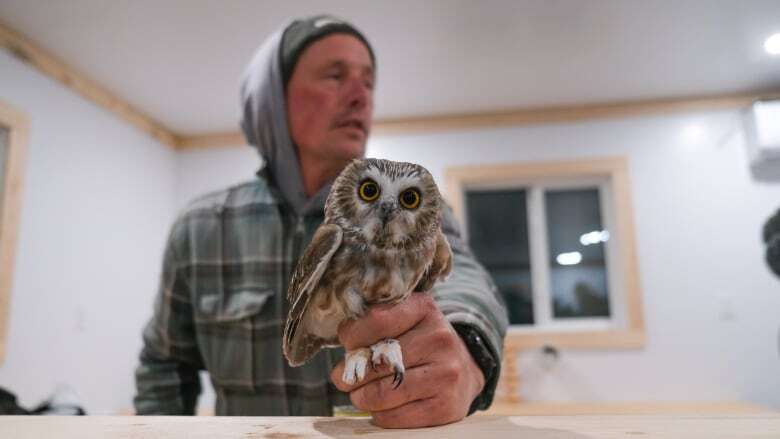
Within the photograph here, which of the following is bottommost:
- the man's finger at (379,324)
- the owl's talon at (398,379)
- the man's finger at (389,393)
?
the man's finger at (389,393)

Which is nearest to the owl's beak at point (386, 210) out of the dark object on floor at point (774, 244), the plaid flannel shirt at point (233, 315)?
the plaid flannel shirt at point (233, 315)

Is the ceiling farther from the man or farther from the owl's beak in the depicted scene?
the owl's beak

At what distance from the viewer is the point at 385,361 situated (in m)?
0.54

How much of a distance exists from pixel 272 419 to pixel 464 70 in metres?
2.48

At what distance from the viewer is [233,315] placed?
1103 mm

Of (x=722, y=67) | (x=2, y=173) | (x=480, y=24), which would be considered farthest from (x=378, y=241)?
(x=722, y=67)

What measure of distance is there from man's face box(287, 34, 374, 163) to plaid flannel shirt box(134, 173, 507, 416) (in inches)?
8.5

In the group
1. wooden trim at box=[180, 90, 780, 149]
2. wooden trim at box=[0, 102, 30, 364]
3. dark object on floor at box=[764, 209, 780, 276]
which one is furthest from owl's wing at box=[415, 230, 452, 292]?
wooden trim at box=[180, 90, 780, 149]

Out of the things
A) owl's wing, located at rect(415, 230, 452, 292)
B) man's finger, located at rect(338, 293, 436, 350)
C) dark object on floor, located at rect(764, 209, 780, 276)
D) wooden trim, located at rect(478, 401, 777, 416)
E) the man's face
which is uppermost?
the man's face

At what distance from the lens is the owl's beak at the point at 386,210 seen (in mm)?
497

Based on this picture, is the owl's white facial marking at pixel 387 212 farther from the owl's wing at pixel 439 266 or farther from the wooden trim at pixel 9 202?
the wooden trim at pixel 9 202

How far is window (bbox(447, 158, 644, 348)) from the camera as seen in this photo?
331 centimetres

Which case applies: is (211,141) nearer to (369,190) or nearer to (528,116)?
(528,116)

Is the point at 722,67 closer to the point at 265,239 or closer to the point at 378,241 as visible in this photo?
the point at 265,239
